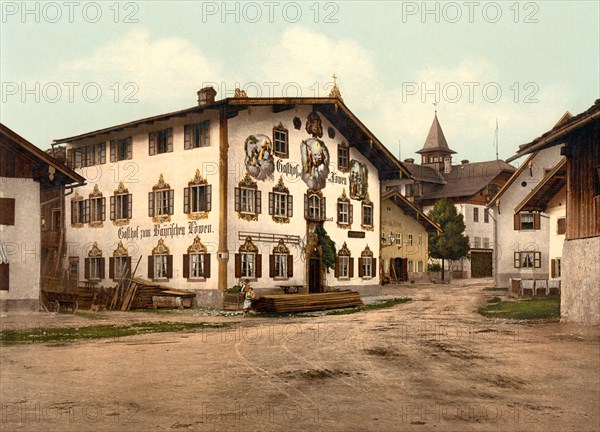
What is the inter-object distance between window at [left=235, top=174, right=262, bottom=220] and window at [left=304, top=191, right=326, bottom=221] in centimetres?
334

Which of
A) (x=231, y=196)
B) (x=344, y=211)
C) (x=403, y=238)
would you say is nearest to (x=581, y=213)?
(x=231, y=196)

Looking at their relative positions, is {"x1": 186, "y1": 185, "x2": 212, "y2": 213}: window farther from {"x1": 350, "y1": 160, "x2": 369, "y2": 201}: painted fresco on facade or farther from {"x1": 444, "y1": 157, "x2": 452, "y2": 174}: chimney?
{"x1": 444, "y1": 157, "x2": 452, "y2": 174}: chimney

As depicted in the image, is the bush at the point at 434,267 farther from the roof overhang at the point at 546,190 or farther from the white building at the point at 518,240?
the roof overhang at the point at 546,190

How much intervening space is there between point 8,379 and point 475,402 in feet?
23.6

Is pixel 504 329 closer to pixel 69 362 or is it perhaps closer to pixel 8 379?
pixel 69 362

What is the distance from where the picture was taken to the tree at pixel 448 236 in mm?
55188

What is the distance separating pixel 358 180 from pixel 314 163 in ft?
12.9

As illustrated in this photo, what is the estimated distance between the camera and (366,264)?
Result: 3697 centimetres

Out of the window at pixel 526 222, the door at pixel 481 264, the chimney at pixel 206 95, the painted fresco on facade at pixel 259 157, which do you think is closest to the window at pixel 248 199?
the painted fresco on facade at pixel 259 157

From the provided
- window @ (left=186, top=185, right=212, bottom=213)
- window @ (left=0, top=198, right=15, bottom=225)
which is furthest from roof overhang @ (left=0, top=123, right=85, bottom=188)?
window @ (left=186, top=185, right=212, bottom=213)

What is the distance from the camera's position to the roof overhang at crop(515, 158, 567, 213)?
94.8ft

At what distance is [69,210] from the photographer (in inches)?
1438

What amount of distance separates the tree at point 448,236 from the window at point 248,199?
28.4 meters

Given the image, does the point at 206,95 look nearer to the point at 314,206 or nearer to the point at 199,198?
the point at 199,198
